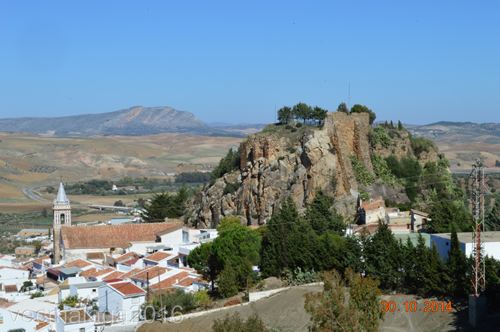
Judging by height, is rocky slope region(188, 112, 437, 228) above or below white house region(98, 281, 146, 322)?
above

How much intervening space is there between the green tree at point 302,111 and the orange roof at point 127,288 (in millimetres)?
32056

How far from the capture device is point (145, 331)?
33000 mm

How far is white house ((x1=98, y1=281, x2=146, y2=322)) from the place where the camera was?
37.0 meters

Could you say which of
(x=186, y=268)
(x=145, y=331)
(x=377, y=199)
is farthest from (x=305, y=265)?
(x=377, y=199)

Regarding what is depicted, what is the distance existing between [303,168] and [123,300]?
2193cm

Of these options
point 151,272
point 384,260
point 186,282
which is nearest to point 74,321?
point 186,282

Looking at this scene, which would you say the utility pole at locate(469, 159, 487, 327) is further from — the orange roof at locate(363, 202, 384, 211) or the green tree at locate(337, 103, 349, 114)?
the green tree at locate(337, 103, 349, 114)

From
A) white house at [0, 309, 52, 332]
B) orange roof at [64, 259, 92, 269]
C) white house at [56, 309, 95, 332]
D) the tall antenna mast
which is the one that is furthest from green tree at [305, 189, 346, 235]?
orange roof at [64, 259, 92, 269]

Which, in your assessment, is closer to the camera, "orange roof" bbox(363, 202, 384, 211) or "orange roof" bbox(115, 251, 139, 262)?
"orange roof" bbox(363, 202, 384, 211)

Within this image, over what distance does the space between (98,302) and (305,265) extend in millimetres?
13954

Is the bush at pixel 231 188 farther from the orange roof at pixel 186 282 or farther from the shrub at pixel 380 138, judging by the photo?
the orange roof at pixel 186 282

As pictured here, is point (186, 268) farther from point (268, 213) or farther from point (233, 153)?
point (233, 153)

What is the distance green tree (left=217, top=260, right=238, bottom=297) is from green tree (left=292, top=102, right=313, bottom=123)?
3161 cm

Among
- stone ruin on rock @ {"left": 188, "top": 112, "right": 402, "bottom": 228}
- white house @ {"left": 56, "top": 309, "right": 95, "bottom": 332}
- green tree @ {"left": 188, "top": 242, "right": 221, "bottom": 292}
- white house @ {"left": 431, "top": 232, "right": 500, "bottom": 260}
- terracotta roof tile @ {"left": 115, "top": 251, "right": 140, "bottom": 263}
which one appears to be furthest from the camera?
terracotta roof tile @ {"left": 115, "top": 251, "right": 140, "bottom": 263}
